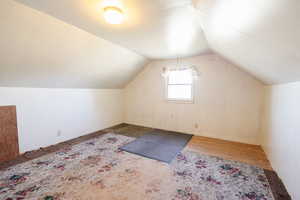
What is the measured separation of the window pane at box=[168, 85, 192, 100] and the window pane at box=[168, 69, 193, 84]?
149 millimetres

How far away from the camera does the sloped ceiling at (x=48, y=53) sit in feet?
5.21

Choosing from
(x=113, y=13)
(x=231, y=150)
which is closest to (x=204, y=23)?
(x=113, y=13)

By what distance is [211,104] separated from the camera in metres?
3.52

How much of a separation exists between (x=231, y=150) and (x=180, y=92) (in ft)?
6.41

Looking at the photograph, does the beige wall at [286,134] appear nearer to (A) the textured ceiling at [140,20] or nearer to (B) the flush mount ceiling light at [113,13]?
A: (A) the textured ceiling at [140,20]

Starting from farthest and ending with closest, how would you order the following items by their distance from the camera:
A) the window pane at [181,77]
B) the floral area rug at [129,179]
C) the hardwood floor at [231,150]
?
the window pane at [181,77] < the hardwood floor at [231,150] < the floral area rug at [129,179]

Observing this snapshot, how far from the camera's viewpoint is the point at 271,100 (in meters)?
2.41

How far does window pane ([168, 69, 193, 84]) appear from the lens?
151 inches

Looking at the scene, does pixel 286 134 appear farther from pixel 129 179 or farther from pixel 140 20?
pixel 140 20

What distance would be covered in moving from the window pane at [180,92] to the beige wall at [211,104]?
0.23 metres

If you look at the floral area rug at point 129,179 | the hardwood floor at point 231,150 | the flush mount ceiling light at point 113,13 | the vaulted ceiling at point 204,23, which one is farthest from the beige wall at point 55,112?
the hardwood floor at point 231,150

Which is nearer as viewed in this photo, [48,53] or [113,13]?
[113,13]

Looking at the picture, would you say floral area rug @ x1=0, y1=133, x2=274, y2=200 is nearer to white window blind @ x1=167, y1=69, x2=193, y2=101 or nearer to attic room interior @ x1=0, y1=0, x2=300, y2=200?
attic room interior @ x1=0, y1=0, x2=300, y2=200

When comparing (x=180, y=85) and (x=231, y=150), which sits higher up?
(x=180, y=85)
